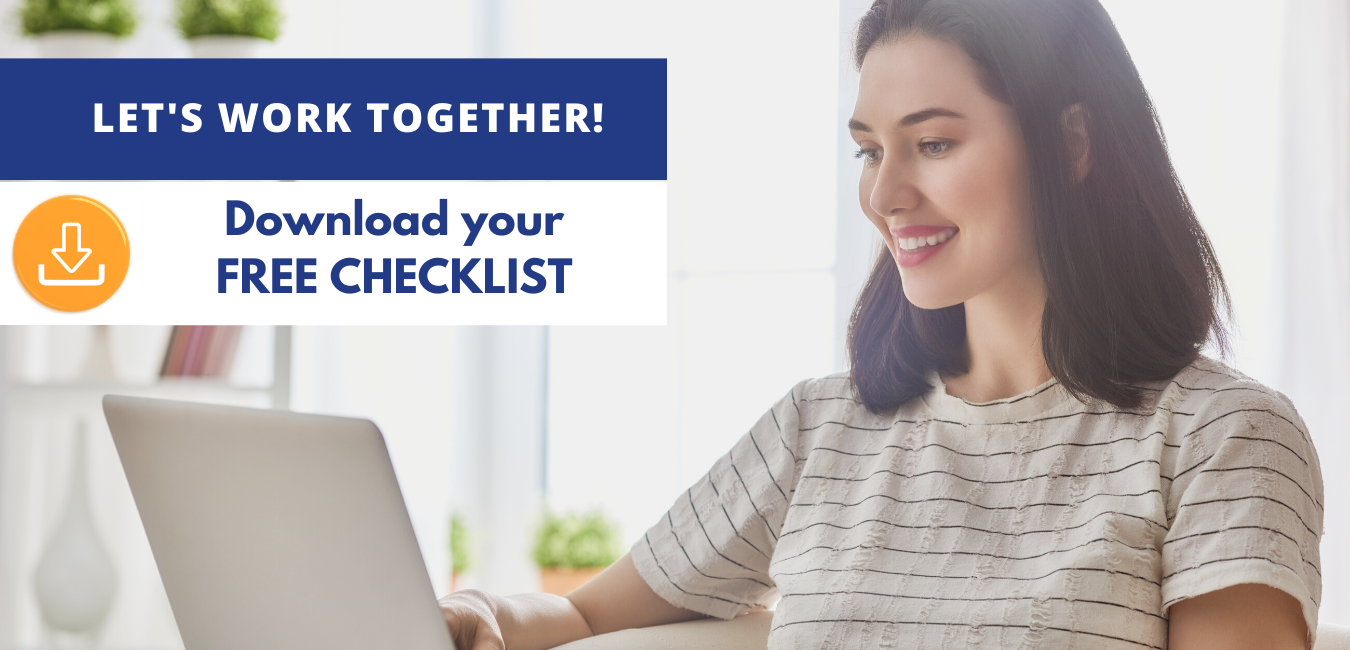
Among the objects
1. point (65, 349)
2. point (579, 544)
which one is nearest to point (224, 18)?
point (65, 349)

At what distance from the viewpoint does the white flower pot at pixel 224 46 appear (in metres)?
2.29

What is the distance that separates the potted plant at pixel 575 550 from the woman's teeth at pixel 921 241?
181 cm

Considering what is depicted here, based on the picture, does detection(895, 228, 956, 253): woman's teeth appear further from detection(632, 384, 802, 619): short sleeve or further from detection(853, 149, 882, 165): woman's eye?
detection(632, 384, 802, 619): short sleeve

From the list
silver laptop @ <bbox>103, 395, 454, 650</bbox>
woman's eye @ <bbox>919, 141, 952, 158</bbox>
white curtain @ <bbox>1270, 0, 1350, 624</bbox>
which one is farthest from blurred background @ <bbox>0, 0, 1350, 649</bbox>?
silver laptop @ <bbox>103, 395, 454, 650</bbox>

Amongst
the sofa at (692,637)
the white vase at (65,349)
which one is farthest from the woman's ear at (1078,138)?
the white vase at (65,349)

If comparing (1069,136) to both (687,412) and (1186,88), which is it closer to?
(1186,88)

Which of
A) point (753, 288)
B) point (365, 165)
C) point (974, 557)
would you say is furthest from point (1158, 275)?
point (365, 165)

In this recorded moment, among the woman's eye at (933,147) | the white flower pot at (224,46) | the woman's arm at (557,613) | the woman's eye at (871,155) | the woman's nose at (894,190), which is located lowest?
the woman's arm at (557,613)

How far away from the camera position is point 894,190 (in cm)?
101

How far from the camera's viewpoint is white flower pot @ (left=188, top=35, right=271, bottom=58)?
2.29 meters

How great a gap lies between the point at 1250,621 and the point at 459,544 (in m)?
2.44

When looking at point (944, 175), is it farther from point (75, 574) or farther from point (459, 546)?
point (459, 546)

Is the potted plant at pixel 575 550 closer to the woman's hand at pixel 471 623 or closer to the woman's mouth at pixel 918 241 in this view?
the woman's hand at pixel 471 623

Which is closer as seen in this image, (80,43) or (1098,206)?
(1098,206)
